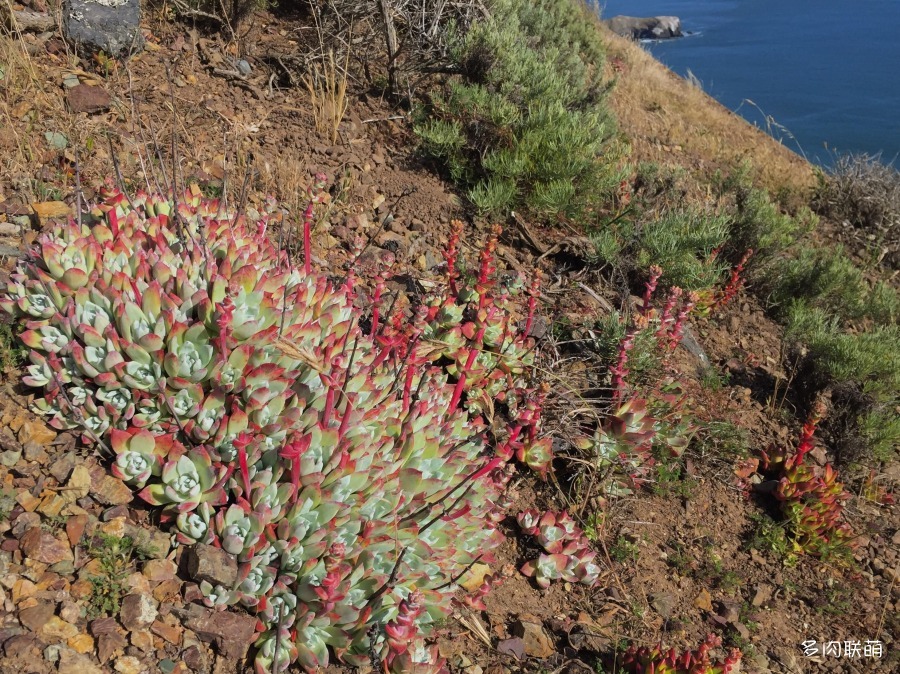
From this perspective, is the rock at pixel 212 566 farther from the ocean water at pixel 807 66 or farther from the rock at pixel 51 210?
the ocean water at pixel 807 66

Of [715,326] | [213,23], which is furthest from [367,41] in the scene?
[715,326]

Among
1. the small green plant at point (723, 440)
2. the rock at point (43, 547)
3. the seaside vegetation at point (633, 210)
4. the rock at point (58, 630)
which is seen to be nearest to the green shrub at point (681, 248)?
the seaside vegetation at point (633, 210)

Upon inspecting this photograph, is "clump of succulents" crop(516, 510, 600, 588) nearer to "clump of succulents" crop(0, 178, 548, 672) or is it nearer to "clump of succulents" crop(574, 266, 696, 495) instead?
"clump of succulents" crop(0, 178, 548, 672)

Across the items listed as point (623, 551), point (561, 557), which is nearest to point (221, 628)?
point (561, 557)

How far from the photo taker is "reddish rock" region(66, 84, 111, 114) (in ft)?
14.0

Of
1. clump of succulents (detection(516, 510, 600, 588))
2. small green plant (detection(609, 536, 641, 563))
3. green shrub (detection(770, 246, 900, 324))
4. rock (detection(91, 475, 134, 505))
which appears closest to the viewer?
rock (detection(91, 475, 134, 505))

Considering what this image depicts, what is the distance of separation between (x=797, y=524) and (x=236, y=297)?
3201mm

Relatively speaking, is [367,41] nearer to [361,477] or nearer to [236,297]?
[236,297]

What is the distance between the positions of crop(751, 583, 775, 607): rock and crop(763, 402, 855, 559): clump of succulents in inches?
14.6

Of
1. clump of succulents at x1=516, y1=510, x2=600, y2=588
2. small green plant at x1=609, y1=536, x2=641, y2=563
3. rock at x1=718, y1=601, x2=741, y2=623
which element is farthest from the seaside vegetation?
clump of succulents at x1=516, y1=510, x2=600, y2=588

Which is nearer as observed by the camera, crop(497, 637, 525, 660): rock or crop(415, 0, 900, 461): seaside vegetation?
crop(497, 637, 525, 660): rock

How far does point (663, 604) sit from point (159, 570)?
7.29ft

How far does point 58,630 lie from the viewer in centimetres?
222

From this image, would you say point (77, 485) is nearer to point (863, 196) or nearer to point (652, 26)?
point (863, 196)
